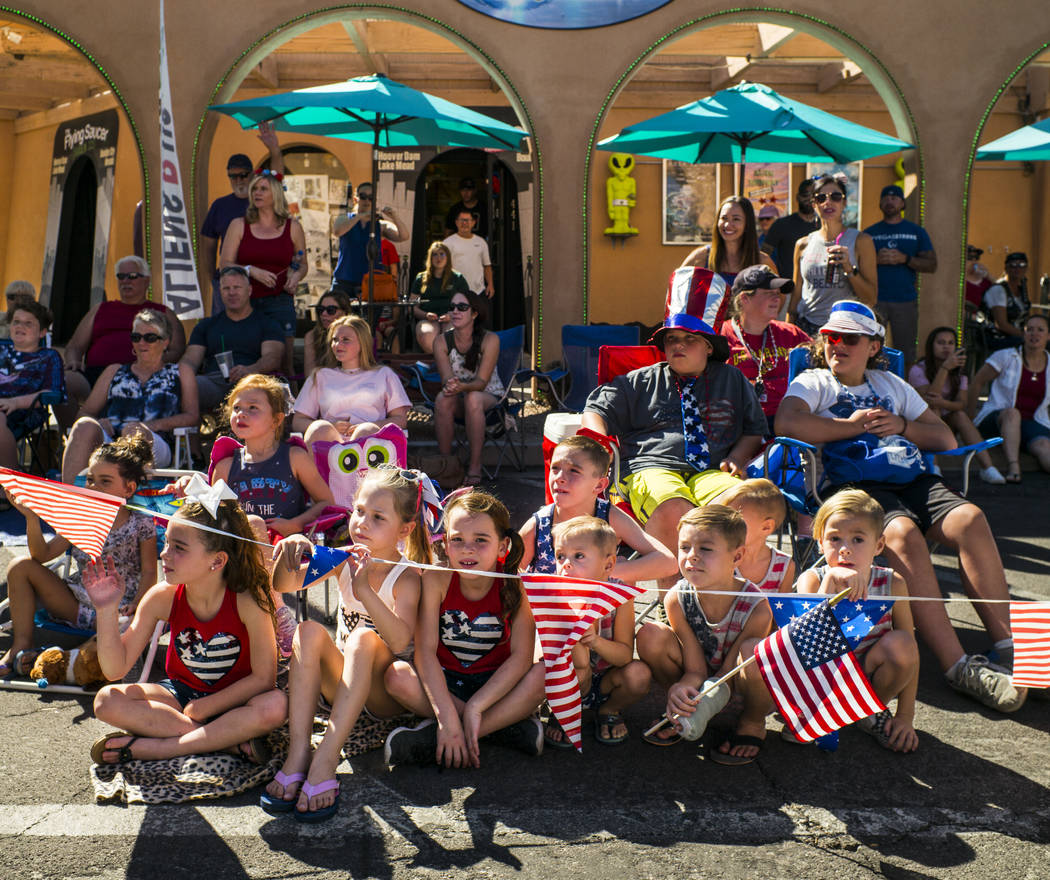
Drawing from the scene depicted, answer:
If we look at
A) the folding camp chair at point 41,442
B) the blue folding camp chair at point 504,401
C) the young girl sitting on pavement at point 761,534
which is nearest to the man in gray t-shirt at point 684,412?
the young girl sitting on pavement at point 761,534

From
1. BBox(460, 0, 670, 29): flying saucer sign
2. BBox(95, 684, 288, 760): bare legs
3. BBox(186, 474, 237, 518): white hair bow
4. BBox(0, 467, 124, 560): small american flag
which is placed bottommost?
BBox(95, 684, 288, 760): bare legs

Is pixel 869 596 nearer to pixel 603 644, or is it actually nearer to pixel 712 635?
pixel 712 635

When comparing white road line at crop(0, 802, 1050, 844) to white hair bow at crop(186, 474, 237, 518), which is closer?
white road line at crop(0, 802, 1050, 844)

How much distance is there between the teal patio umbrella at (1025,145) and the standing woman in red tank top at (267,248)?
5.81m

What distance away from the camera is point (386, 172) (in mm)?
13312

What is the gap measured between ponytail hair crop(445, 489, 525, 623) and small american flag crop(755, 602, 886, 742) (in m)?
0.78

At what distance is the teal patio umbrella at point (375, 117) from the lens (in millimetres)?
7480

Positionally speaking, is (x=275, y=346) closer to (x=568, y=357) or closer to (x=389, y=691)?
(x=568, y=357)

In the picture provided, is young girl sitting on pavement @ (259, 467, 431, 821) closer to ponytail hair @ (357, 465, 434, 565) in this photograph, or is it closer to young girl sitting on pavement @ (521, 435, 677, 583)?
ponytail hair @ (357, 465, 434, 565)

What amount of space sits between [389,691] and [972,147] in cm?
793

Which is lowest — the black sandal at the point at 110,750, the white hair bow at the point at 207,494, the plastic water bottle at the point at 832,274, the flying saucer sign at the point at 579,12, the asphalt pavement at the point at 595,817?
the asphalt pavement at the point at 595,817

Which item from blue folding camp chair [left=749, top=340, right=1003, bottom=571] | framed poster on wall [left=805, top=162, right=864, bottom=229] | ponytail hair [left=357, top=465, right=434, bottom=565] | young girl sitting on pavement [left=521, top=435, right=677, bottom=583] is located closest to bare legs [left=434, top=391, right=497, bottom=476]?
blue folding camp chair [left=749, top=340, right=1003, bottom=571]

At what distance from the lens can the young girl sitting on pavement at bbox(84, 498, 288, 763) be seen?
3.09 meters

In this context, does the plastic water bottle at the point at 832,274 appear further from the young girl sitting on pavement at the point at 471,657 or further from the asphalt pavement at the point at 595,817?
the young girl sitting on pavement at the point at 471,657
